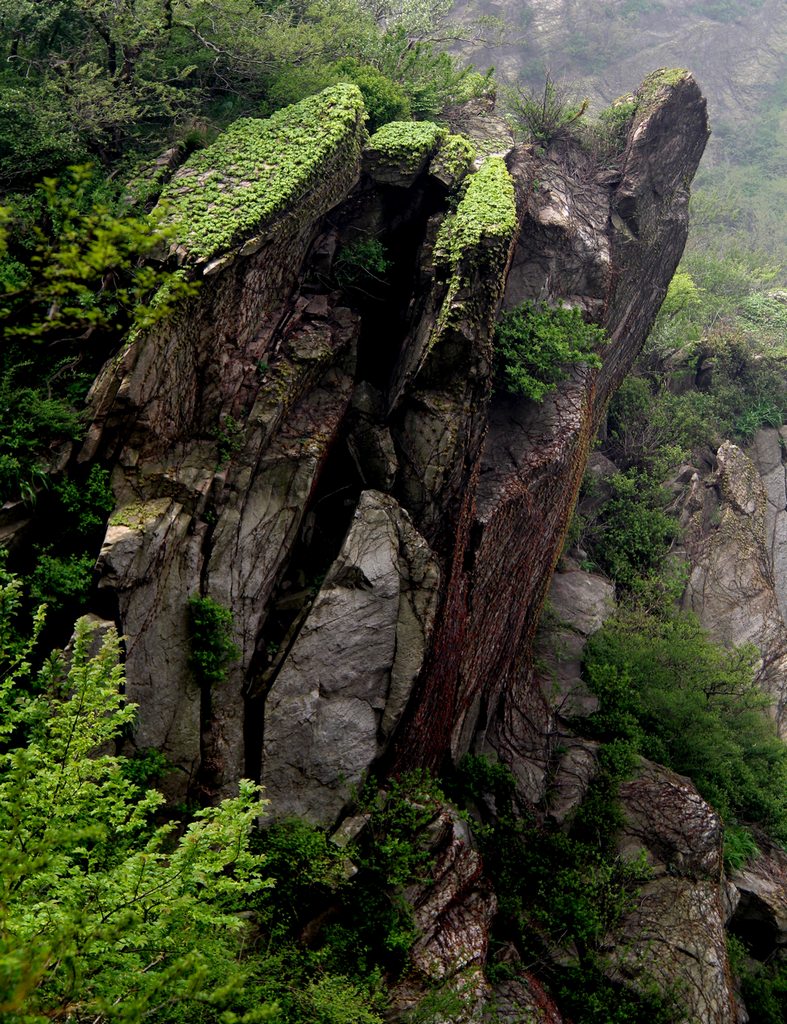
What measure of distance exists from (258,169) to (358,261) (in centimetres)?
266

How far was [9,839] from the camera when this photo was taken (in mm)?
5332

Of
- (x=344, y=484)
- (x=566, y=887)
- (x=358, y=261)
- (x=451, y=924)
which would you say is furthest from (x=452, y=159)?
(x=566, y=887)

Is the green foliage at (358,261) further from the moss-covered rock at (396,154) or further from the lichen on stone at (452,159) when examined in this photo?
the lichen on stone at (452,159)

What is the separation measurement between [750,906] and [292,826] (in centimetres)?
1168

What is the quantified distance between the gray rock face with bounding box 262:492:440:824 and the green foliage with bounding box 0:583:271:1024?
148 inches

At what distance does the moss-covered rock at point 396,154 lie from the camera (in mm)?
14391

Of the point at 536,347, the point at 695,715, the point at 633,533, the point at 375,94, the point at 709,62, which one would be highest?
the point at 709,62

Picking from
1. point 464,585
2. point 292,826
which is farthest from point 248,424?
point 292,826

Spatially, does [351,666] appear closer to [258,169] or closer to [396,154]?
[258,169]

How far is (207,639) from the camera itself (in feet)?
36.0

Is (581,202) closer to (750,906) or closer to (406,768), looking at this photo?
(406,768)

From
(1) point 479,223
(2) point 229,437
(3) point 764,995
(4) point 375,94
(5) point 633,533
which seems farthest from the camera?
(5) point 633,533

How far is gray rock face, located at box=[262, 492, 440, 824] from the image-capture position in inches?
453

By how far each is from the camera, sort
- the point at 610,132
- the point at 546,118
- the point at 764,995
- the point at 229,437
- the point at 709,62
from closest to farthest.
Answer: the point at 229,437 → the point at 764,995 → the point at 546,118 → the point at 610,132 → the point at 709,62
